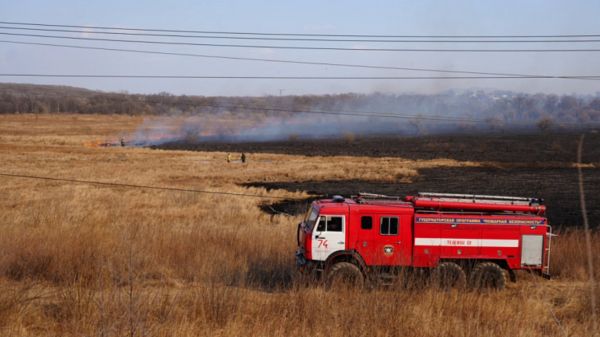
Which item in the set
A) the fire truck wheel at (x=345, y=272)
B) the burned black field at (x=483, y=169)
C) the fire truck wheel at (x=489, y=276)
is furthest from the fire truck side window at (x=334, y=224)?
the burned black field at (x=483, y=169)

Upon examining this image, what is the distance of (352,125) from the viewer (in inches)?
5017

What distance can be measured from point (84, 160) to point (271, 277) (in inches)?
1804

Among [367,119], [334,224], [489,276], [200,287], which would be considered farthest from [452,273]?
[367,119]

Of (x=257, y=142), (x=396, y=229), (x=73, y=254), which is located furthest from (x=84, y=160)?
(x=396, y=229)

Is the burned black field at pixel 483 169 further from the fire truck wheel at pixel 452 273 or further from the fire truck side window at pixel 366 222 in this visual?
the fire truck side window at pixel 366 222

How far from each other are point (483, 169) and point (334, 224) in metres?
43.5

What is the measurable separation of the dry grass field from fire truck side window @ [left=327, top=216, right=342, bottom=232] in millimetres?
1726

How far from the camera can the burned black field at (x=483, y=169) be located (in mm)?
37844

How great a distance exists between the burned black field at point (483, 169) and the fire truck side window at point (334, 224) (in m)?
16.9

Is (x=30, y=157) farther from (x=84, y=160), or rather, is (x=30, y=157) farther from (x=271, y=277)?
(x=271, y=277)

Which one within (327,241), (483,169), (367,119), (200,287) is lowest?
(483,169)

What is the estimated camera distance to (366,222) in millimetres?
15070

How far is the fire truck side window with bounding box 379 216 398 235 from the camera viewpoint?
15031 millimetres

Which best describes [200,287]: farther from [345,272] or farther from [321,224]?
[321,224]
